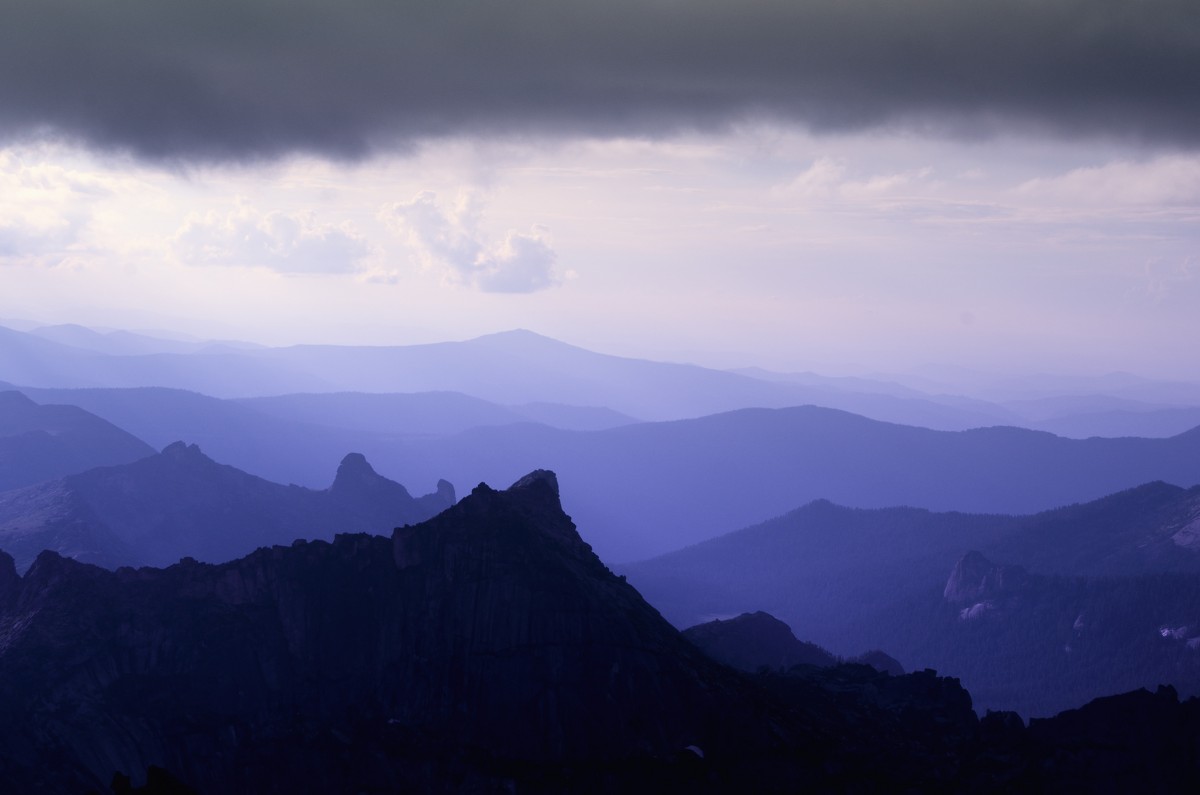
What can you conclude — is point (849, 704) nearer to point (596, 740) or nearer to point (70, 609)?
point (596, 740)

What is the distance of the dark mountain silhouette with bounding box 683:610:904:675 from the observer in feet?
494

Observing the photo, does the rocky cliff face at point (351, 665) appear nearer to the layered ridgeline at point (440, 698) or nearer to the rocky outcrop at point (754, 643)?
the layered ridgeline at point (440, 698)

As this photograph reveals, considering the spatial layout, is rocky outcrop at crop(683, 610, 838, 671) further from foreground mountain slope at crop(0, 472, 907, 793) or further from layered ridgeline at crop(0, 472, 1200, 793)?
foreground mountain slope at crop(0, 472, 907, 793)

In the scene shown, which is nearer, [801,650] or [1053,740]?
[1053,740]

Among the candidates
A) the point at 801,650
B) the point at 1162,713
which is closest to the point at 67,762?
the point at 1162,713

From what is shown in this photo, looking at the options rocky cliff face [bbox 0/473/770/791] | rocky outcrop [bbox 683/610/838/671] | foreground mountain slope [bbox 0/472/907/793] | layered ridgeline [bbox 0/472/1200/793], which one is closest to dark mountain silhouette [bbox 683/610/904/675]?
rocky outcrop [bbox 683/610/838/671]

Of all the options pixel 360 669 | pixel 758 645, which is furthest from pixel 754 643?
pixel 360 669

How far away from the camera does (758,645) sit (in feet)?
527

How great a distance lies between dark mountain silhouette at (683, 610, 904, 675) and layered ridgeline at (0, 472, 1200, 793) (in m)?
44.3

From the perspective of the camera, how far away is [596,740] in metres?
90.8

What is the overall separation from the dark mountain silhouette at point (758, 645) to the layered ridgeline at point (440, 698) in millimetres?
44329

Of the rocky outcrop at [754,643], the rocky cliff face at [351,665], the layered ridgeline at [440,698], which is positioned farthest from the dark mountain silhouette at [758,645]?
the rocky cliff face at [351,665]

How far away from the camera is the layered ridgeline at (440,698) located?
8544cm

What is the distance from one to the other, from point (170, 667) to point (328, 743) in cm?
1658
